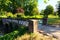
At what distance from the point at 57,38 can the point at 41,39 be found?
146cm

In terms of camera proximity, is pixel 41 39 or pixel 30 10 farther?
pixel 30 10

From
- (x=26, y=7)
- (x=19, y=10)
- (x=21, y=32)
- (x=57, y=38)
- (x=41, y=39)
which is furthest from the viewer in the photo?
(x=26, y=7)

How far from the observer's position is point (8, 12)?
3800 centimetres

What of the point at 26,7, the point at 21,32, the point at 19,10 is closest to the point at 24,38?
the point at 21,32

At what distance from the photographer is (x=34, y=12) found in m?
41.4

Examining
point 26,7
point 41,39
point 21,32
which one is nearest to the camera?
point 41,39

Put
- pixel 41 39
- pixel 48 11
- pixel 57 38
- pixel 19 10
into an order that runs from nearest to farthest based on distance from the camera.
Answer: pixel 41 39
pixel 57 38
pixel 19 10
pixel 48 11

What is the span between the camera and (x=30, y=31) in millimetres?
12242

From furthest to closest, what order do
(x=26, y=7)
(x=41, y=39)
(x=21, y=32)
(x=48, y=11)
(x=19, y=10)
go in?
1. (x=48, y=11)
2. (x=26, y=7)
3. (x=19, y=10)
4. (x=21, y=32)
5. (x=41, y=39)

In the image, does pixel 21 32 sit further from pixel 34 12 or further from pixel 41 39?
pixel 34 12

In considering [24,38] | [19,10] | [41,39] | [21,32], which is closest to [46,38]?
[41,39]

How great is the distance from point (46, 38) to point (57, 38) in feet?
3.48

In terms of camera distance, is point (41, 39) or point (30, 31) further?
point (30, 31)

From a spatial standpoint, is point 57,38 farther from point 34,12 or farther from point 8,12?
point 34,12
